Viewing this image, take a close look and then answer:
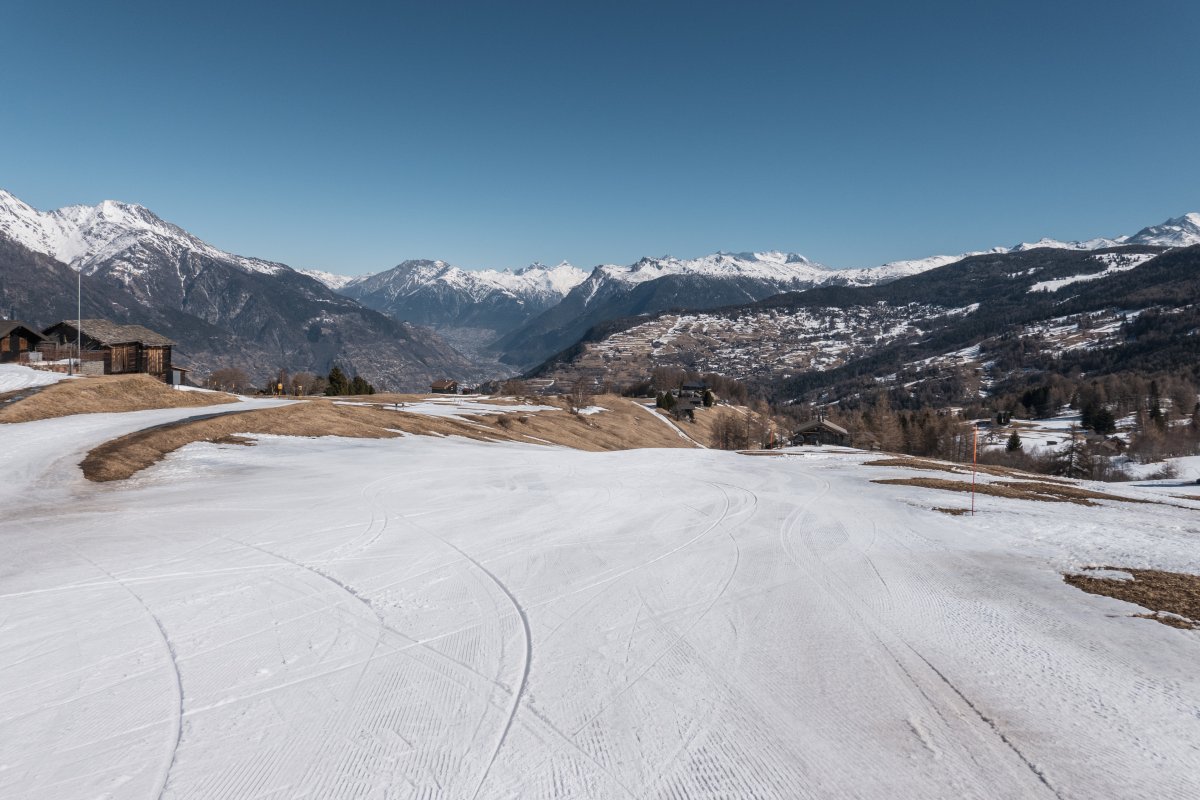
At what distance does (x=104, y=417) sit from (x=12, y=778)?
32.0 metres

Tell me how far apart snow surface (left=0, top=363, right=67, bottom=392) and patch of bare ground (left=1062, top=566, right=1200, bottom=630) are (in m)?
52.3

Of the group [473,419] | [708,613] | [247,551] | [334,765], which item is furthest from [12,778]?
[473,419]

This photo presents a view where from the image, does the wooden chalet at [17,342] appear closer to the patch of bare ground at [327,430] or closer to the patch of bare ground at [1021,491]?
the patch of bare ground at [327,430]

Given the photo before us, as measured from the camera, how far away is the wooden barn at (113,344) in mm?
60500

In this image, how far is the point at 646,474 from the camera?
27.1 meters

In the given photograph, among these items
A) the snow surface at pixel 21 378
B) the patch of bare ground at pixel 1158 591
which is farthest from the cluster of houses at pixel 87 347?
the patch of bare ground at pixel 1158 591

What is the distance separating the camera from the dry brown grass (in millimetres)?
28344

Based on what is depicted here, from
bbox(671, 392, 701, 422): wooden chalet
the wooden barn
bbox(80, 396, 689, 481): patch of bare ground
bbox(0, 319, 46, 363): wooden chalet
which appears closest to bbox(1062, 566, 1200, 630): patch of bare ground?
bbox(80, 396, 689, 481): patch of bare ground

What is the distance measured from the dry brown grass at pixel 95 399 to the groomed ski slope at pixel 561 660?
18727 millimetres

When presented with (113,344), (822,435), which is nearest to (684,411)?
(822,435)

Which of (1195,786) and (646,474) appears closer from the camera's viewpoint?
(1195,786)

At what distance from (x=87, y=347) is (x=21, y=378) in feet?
75.7

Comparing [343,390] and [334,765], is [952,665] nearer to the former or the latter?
[334,765]

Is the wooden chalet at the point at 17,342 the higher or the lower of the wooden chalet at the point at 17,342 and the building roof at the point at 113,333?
the lower
